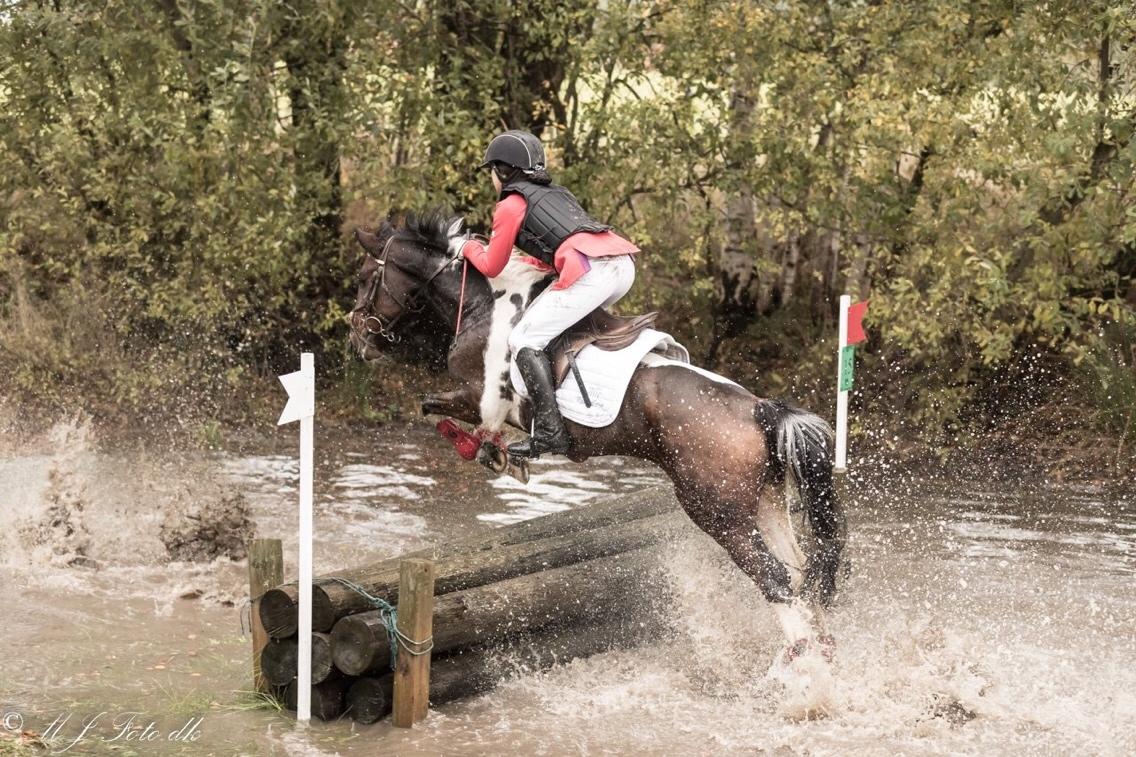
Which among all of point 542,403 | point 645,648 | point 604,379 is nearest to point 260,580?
point 542,403

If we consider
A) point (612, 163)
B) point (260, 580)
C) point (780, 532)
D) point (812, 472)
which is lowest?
point (260, 580)

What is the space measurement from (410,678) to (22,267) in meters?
9.73

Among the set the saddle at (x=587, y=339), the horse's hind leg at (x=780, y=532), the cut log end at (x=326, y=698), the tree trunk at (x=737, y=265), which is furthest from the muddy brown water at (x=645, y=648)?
the tree trunk at (x=737, y=265)

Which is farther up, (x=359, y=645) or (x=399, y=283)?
(x=399, y=283)

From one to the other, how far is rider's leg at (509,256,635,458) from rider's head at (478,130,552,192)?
1.72ft

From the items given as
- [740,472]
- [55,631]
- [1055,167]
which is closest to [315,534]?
[55,631]

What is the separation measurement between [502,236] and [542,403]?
802mm

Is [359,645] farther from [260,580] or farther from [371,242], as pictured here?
[371,242]

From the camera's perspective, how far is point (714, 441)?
6.03 m

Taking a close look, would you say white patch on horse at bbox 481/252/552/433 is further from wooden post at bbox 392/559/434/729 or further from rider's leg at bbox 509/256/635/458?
wooden post at bbox 392/559/434/729

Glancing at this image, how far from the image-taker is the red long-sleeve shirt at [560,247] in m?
6.30

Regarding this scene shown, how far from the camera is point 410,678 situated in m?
5.84

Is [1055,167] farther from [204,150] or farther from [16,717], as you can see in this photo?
[16,717]

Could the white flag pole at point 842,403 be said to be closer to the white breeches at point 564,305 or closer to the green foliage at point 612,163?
the green foliage at point 612,163
